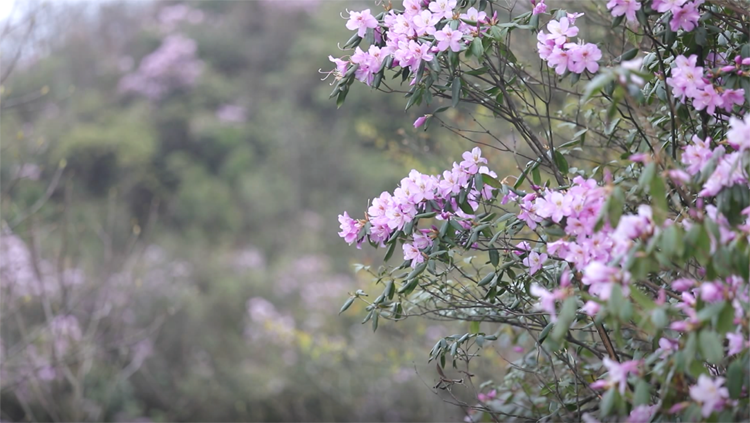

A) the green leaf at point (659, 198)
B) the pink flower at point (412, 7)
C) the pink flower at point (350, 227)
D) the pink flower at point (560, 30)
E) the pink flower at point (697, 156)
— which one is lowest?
the green leaf at point (659, 198)

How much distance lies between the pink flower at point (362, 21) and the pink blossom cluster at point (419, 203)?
47 centimetres


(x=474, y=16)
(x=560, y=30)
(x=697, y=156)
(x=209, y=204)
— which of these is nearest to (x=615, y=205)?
(x=697, y=156)

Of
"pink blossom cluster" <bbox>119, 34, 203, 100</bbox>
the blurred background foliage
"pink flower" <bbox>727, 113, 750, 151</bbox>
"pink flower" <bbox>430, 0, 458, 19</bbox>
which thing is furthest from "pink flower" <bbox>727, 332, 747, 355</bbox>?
"pink blossom cluster" <bbox>119, 34, 203, 100</bbox>

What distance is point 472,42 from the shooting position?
173 centimetres

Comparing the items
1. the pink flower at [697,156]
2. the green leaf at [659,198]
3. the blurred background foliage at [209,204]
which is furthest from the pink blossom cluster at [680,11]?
the blurred background foliage at [209,204]

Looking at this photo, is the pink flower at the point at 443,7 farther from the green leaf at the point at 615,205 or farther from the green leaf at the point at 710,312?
the green leaf at the point at 710,312

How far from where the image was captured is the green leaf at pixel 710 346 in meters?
1.09

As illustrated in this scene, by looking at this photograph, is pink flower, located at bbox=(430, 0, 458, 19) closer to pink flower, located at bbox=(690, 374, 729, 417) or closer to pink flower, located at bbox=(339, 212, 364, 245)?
pink flower, located at bbox=(339, 212, 364, 245)

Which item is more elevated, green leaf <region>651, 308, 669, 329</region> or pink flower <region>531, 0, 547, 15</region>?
pink flower <region>531, 0, 547, 15</region>

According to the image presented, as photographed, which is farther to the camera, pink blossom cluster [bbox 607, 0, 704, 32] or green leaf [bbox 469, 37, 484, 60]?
green leaf [bbox 469, 37, 484, 60]

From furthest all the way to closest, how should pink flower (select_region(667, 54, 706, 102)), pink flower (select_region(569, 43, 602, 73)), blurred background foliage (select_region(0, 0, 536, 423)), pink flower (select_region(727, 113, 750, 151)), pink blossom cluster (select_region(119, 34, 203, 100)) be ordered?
pink blossom cluster (select_region(119, 34, 203, 100))
blurred background foliage (select_region(0, 0, 536, 423))
pink flower (select_region(569, 43, 602, 73))
pink flower (select_region(667, 54, 706, 102))
pink flower (select_region(727, 113, 750, 151))

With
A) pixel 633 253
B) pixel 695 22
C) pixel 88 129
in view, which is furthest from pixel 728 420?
pixel 88 129

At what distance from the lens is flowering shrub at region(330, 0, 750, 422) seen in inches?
47.4

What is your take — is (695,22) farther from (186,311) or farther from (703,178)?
(186,311)
